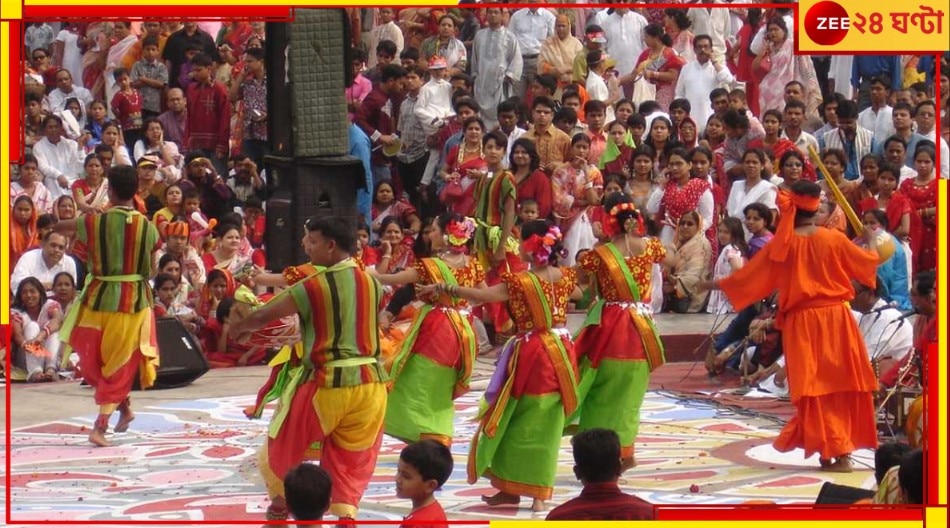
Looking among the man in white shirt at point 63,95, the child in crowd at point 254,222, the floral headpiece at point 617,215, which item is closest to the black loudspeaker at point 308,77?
the floral headpiece at point 617,215

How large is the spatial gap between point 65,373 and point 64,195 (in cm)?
204

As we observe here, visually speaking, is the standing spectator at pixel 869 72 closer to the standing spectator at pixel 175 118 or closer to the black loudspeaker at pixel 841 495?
the standing spectator at pixel 175 118

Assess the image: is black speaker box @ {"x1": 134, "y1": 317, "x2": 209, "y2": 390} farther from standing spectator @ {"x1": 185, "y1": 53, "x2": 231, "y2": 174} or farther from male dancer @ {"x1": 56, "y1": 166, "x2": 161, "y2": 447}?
standing spectator @ {"x1": 185, "y1": 53, "x2": 231, "y2": 174}

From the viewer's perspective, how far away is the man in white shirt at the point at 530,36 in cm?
1794

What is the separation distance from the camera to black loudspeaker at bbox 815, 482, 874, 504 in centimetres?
725

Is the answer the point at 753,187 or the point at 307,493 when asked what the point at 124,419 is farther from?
the point at 753,187

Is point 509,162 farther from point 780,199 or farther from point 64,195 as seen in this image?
point 780,199

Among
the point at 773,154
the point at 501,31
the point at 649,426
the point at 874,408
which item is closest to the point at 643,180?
the point at 773,154

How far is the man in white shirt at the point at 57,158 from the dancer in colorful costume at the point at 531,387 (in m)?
7.14

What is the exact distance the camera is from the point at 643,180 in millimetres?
15969

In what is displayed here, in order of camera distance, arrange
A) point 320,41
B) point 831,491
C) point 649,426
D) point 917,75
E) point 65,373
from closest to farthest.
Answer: point 831,491 → point 320,41 → point 649,426 → point 65,373 → point 917,75

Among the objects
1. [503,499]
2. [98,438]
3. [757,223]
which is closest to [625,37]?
[757,223]

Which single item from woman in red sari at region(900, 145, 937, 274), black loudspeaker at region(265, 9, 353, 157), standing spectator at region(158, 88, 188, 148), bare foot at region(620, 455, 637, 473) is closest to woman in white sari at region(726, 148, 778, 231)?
woman in red sari at region(900, 145, 937, 274)

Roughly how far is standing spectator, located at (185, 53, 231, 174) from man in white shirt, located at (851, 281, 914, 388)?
22.5 ft
